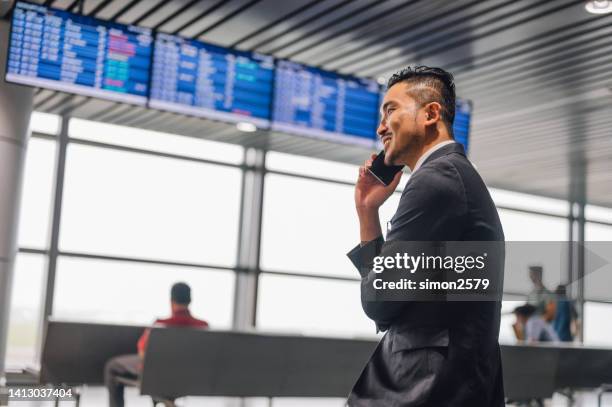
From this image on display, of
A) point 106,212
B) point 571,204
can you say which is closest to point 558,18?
point 106,212

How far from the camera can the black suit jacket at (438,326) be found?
1292mm

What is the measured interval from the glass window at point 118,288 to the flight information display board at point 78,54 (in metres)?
3.78

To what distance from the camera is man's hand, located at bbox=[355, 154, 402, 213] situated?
1471mm

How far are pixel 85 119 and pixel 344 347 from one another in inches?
208

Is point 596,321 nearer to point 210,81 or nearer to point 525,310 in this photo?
point 525,310

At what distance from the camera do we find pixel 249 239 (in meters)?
10.3

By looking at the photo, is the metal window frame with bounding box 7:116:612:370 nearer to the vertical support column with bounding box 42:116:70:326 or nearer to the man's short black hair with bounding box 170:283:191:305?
the vertical support column with bounding box 42:116:70:326

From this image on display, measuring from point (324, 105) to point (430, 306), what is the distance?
506 cm

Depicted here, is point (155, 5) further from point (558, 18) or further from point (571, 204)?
point (571, 204)

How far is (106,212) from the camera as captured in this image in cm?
906

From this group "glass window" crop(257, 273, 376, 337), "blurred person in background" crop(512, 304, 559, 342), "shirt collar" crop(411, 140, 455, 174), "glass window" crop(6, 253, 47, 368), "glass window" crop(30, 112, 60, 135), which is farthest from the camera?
"glass window" crop(257, 273, 376, 337)

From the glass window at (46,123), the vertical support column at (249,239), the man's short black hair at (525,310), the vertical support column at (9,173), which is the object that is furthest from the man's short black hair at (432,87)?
the vertical support column at (249,239)

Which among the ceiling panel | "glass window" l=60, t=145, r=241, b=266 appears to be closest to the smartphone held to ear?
the ceiling panel

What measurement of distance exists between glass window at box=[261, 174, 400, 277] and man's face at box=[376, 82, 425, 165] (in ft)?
29.0
